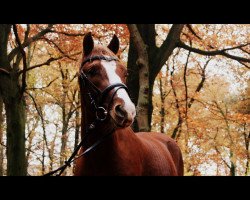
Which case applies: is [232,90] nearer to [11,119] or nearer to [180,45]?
[180,45]

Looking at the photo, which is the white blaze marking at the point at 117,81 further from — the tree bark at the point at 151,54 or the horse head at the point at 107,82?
the tree bark at the point at 151,54

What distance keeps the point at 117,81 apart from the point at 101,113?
0.41 meters

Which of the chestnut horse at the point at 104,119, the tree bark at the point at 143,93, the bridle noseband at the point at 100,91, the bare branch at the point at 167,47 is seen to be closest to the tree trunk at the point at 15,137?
the bare branch at the point at 167,47

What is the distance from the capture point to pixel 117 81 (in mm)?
3707

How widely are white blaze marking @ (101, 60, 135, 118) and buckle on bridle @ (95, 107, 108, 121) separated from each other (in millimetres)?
306

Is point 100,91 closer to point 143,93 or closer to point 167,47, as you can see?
point 143,93

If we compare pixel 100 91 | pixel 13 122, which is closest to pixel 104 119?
pixel 100 91

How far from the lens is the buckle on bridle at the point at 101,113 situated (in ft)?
12.2

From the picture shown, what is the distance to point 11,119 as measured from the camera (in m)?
10.7

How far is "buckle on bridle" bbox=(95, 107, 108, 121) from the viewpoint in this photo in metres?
3.71

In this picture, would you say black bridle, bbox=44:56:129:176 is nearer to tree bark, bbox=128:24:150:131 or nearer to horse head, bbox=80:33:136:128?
horse head, bbox=80:33:136:128

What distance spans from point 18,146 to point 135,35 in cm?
547

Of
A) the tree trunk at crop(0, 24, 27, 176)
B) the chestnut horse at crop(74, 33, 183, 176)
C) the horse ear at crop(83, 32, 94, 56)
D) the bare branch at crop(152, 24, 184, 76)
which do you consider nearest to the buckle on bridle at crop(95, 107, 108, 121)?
the chestnut horse at crop(74, 33, 183, 176)

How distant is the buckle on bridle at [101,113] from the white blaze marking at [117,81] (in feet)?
1.00
